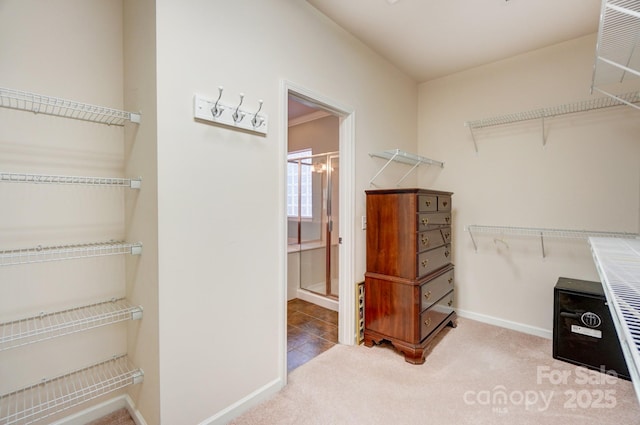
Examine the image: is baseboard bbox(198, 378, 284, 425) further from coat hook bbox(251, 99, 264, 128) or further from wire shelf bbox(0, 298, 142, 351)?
coat hook bbox(251, 99, 264, 128)

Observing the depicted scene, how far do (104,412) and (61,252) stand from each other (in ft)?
3.21

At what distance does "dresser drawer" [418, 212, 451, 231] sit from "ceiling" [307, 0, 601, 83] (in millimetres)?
1517

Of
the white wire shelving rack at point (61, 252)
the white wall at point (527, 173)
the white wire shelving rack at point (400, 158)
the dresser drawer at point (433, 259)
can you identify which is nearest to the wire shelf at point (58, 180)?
the white wire shelving rack at point (61, 252)

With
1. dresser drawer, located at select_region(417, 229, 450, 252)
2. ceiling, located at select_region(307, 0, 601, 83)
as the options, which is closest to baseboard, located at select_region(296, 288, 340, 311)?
dresser drawer, located at select_region(417, 229, 450, 252)

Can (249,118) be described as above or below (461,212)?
above

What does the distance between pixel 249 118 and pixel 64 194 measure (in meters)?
1.06

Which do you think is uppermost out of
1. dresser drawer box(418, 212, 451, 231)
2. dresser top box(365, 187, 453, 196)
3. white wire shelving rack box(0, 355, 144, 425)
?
dresser top box(365, 187, 453, 196)

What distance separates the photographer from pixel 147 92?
4.79 feet

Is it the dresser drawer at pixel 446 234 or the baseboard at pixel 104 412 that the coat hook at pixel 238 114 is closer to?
the baseboard at pixel 104 412

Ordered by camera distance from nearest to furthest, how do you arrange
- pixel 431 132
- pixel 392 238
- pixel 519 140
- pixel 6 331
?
1. pixel 6 331
2. pixel 392 238
3. pixel 519 140
4. pixel 431 132

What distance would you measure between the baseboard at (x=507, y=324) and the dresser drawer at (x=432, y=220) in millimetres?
1065

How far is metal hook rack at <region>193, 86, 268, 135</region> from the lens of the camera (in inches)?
59.9

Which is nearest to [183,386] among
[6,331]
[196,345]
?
[196,345]

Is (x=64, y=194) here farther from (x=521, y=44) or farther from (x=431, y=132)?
(x=521, y=44)
